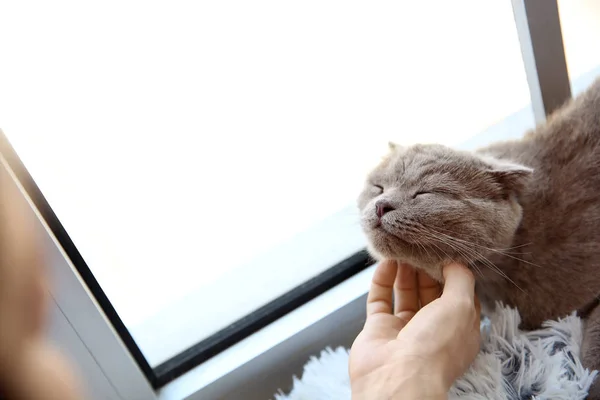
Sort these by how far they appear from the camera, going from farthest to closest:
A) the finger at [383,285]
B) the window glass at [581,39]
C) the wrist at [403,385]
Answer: the window glass at [581,39], the finger at [383,285], the wrist at [403,385]

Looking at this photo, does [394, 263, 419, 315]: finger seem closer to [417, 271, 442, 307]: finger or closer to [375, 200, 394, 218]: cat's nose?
[417, 271, 442, 307]: finger

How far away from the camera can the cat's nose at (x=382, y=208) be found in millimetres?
768

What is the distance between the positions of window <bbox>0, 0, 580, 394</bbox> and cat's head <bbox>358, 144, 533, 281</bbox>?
7.7 inches

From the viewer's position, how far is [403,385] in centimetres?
67

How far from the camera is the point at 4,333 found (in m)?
0.78

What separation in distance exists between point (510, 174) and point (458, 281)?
18 centimetres

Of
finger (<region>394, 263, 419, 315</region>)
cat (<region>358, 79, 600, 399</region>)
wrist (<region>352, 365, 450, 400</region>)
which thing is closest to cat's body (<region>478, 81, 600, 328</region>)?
cat (<region>358, 79, 600, 399</region>)

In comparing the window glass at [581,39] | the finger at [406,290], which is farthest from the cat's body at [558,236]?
the window glass at [581,39]

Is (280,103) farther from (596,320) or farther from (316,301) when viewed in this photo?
(596,320)

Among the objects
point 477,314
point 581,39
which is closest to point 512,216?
point 477,314

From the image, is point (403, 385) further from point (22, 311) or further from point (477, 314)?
point (22, 311)

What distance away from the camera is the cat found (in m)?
0.75

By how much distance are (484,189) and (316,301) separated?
44 centimetres

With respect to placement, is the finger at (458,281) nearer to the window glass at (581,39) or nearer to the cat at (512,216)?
the cat at (512,216)
